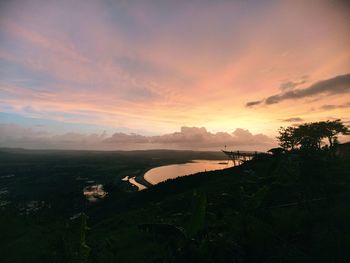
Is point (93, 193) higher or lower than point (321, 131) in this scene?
lower

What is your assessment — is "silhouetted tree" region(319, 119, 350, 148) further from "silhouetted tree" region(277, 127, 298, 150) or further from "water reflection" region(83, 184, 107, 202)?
"water reflection" region(83, 184, 107, 202)

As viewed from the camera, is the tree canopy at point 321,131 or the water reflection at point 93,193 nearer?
the tree canopy at point 321,131

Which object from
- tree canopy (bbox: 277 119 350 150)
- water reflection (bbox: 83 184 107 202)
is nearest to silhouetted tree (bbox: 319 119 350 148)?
tree canopy (bbox: 277 119 350 150)

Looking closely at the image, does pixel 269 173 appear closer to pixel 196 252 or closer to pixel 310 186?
pixel 310 186

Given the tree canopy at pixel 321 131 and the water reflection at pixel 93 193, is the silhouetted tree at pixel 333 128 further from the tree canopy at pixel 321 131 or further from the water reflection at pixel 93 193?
the water reflection at pixel 93 193

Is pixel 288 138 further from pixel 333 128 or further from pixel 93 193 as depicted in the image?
pixel 93 193

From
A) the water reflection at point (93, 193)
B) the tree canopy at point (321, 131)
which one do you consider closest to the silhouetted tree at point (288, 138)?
the tree canopy at point (321, 131)

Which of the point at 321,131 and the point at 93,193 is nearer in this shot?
the point at 321,131

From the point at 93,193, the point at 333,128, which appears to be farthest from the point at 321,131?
the point at 93,193

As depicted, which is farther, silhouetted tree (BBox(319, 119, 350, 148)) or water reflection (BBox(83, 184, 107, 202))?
water reflection (BBox(83, 184, 107, 202))

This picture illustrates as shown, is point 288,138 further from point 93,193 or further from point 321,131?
point 93,193

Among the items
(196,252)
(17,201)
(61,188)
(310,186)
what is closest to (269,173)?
(310,186)
